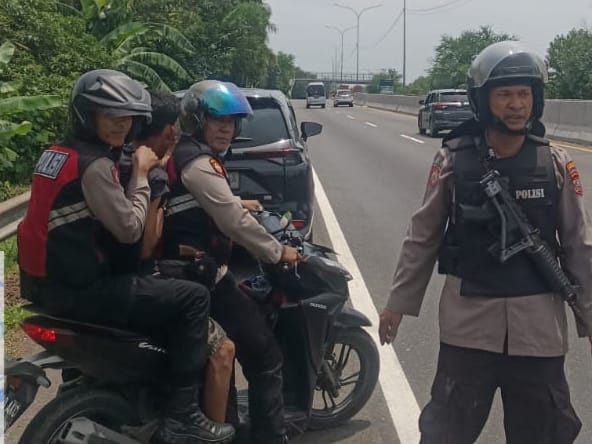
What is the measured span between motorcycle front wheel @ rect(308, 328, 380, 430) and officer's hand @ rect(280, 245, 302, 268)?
69 centimetres

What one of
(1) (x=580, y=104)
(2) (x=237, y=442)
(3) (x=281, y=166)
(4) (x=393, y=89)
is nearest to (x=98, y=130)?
(2) (x=237, y=442)

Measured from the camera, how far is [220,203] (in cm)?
320

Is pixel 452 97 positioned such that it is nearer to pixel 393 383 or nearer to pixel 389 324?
pixel 393 383

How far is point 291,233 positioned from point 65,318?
1100mm

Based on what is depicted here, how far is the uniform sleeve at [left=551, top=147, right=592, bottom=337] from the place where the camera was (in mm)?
2764

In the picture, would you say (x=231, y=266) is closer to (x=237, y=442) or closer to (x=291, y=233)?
(x=291, y=233)

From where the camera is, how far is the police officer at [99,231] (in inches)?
114

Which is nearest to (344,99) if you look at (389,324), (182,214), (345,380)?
(345,380)

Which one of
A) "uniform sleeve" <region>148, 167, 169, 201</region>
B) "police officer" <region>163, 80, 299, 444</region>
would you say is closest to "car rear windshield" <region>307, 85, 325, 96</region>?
"police officer" <region>163, 80, 299, 444</region>

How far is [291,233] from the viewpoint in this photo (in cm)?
366

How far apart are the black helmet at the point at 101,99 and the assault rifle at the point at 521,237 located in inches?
52.2

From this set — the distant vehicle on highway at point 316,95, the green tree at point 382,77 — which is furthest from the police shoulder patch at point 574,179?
the green tree at point 382,77

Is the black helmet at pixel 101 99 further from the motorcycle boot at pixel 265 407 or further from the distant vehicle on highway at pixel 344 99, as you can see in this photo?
the distant vehicle on highway at pixel 344 99

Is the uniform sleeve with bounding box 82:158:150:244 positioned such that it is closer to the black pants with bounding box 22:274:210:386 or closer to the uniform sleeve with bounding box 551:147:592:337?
→ the black pants with bounding box 22:274:210:386
